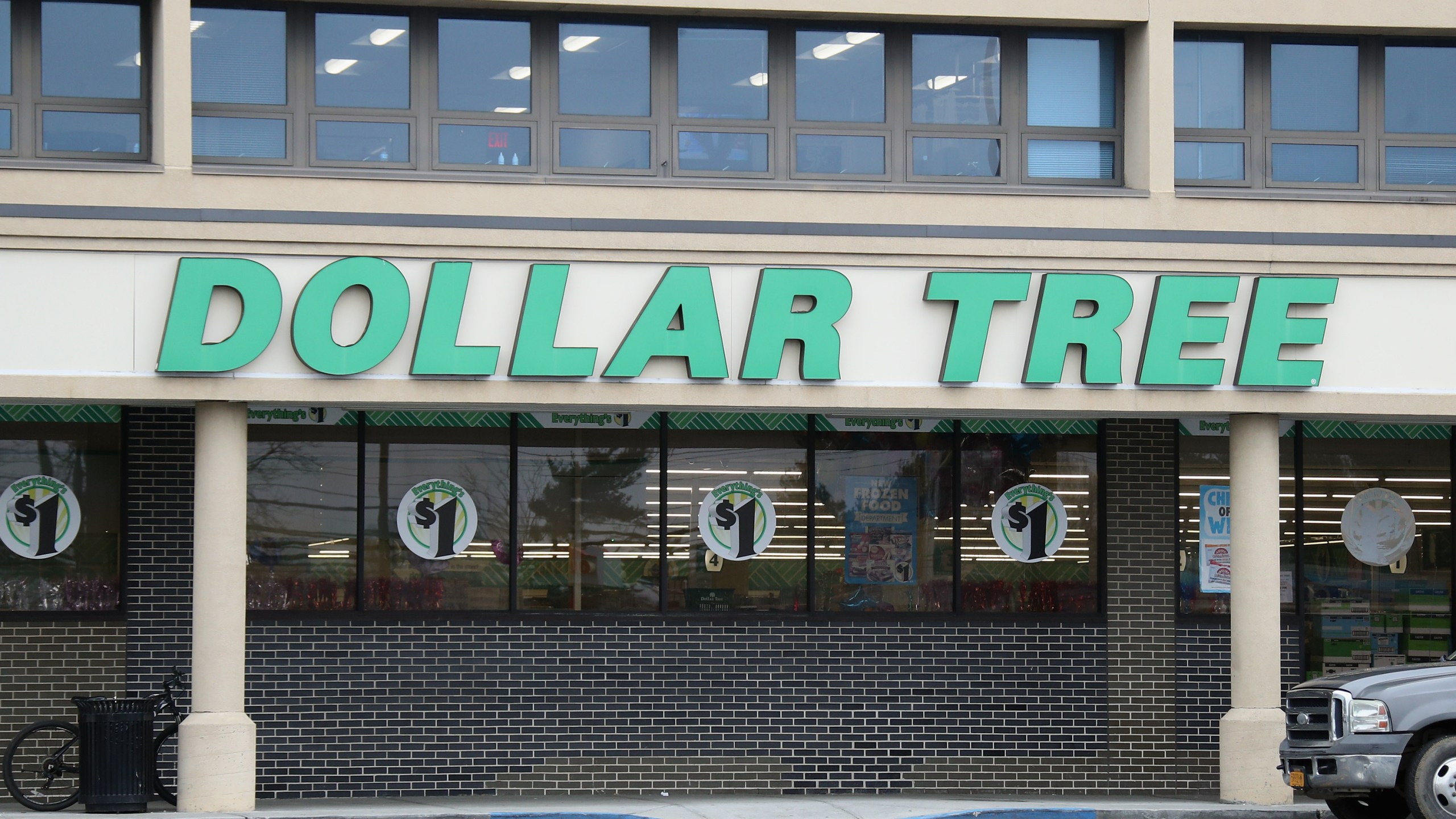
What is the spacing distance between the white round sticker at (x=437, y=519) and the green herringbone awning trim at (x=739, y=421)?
2.24m

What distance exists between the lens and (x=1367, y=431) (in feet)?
57.4

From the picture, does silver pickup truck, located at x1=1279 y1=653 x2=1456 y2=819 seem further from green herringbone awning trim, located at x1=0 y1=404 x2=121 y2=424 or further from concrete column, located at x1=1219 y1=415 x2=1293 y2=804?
green herringbone awning trim, located at x1=0 y1=404 x2=121 y2=424

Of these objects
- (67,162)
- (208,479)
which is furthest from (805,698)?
(67,162)

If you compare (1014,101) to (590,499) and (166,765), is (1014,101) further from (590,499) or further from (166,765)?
(166,765)

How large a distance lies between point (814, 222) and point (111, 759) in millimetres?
7895

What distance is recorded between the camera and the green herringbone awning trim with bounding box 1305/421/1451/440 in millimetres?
17469

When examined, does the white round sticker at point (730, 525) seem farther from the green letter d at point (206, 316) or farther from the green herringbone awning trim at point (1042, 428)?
the green letter d at point (206, 316)

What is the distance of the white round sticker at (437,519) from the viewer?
1650 centimetres

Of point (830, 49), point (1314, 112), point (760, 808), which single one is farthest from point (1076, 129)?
point (760, 808)

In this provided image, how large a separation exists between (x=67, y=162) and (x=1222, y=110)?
36.2ft

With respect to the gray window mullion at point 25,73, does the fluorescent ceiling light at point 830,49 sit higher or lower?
higher

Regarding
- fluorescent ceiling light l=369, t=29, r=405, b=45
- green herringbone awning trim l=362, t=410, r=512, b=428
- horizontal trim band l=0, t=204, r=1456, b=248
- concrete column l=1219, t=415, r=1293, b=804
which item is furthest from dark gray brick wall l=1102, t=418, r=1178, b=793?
fluorescent ceiling light l=369, t=29, r=405, b=45

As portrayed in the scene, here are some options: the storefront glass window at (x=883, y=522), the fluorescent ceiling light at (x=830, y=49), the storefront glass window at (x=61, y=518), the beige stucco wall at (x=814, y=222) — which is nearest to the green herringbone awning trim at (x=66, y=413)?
the storefront glass window at (x=61, y=518)

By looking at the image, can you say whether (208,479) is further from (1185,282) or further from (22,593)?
(1185,282)
